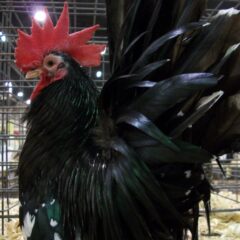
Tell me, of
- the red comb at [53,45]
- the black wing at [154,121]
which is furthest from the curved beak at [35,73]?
the black wing at [154,121]

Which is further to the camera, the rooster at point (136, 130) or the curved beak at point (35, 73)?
the curved beak at point (35, 73)

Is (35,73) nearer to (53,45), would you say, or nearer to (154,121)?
(53,45)

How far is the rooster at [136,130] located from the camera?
1220 mm

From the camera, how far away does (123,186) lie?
4.08ft

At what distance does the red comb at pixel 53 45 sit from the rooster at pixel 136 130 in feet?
0.30

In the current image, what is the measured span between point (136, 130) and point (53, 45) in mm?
537

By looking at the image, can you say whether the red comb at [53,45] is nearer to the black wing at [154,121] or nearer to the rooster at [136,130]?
the rooster at [136,130]

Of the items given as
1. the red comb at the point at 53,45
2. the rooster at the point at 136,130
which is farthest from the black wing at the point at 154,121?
the red comb at the point at 53,45

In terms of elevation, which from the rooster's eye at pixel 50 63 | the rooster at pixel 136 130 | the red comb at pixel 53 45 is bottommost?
the rooster at pixel 136 130

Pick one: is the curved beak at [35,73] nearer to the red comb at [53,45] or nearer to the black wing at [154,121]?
the red comb at [53,45]

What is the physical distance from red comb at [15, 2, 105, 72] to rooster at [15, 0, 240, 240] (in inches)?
3.6

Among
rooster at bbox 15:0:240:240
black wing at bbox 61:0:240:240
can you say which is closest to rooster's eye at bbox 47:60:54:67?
rooster at bbox 15:0:240:240

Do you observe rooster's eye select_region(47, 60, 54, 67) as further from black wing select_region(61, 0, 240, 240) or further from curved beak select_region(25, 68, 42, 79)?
black wing select_region(61, 0, 240, 240)

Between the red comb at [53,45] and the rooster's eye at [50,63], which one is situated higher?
the red comb at [53,45]
